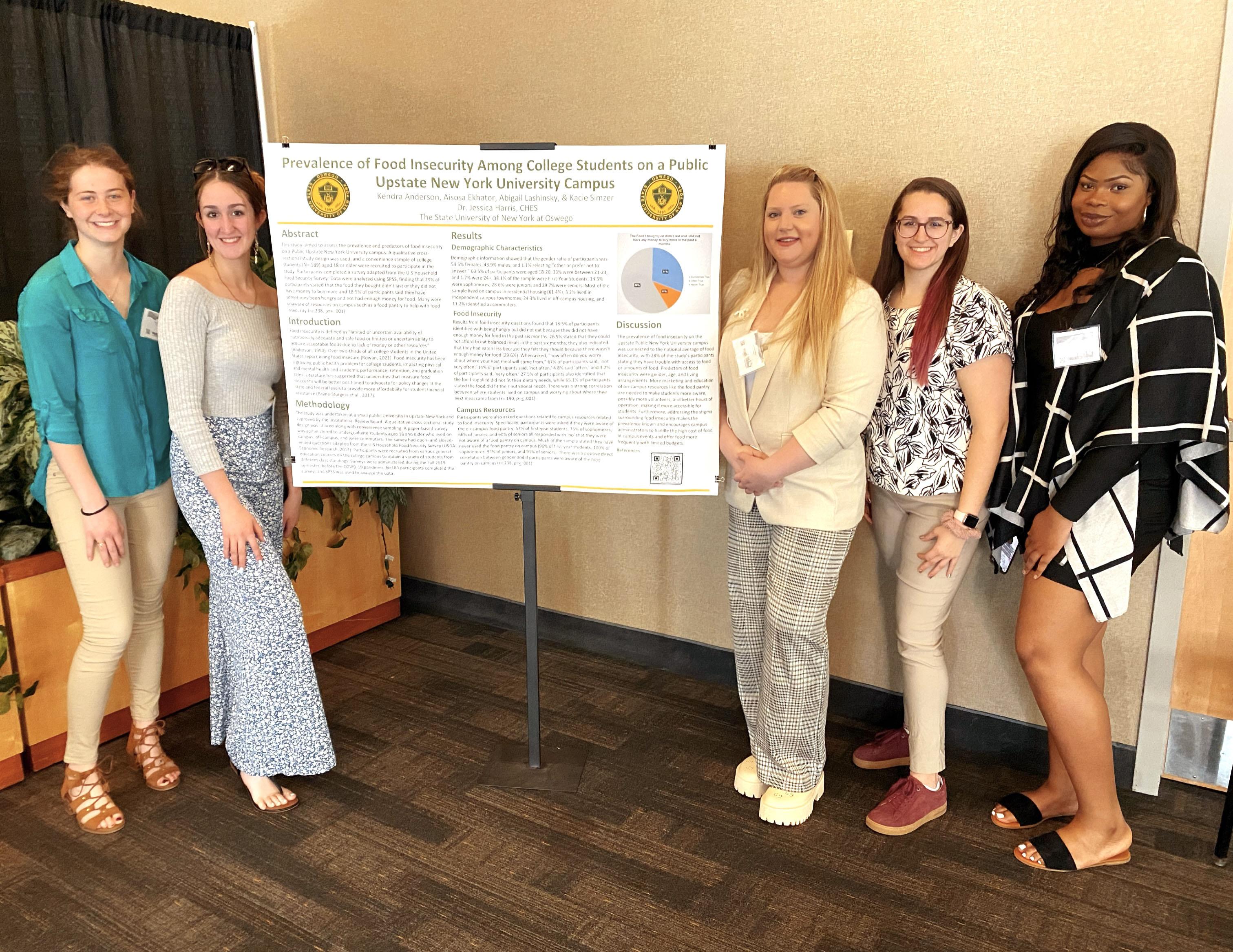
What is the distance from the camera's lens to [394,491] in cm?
356

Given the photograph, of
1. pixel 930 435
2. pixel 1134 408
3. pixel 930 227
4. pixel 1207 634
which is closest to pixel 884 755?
pixel 1207 634

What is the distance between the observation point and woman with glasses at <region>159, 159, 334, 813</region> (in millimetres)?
2184

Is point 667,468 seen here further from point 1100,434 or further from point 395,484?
point 1100,434

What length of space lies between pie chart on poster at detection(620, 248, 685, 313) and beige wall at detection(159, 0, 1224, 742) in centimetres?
73

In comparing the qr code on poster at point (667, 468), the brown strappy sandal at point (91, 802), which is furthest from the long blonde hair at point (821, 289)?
the brown strappy sandal at point (91, 802)

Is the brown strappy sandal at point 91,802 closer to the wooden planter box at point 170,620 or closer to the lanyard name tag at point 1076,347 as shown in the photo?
the wooden planter box at point 170,620

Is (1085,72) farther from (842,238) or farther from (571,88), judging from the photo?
(571,88)

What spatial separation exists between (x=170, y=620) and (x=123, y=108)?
1.85 metres

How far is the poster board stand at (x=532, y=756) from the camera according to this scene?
250 cm

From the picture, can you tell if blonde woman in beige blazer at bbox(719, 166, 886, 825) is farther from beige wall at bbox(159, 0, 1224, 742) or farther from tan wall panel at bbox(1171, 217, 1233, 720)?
tan wall panel at bbox(1171, 217, 1233, 720)

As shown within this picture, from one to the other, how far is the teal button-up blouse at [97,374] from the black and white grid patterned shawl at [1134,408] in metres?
2.19

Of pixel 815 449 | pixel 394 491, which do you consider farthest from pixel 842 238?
pixel 394 491

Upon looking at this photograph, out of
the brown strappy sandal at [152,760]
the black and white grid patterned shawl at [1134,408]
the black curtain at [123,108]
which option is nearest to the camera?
the black and white grid patterned shawl at [1134,408]

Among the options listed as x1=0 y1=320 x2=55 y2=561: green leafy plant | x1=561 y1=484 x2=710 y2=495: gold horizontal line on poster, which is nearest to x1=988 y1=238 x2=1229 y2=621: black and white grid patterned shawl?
x1=561 y1=484 x2=710 y2=495: gold horizontal line on poster
